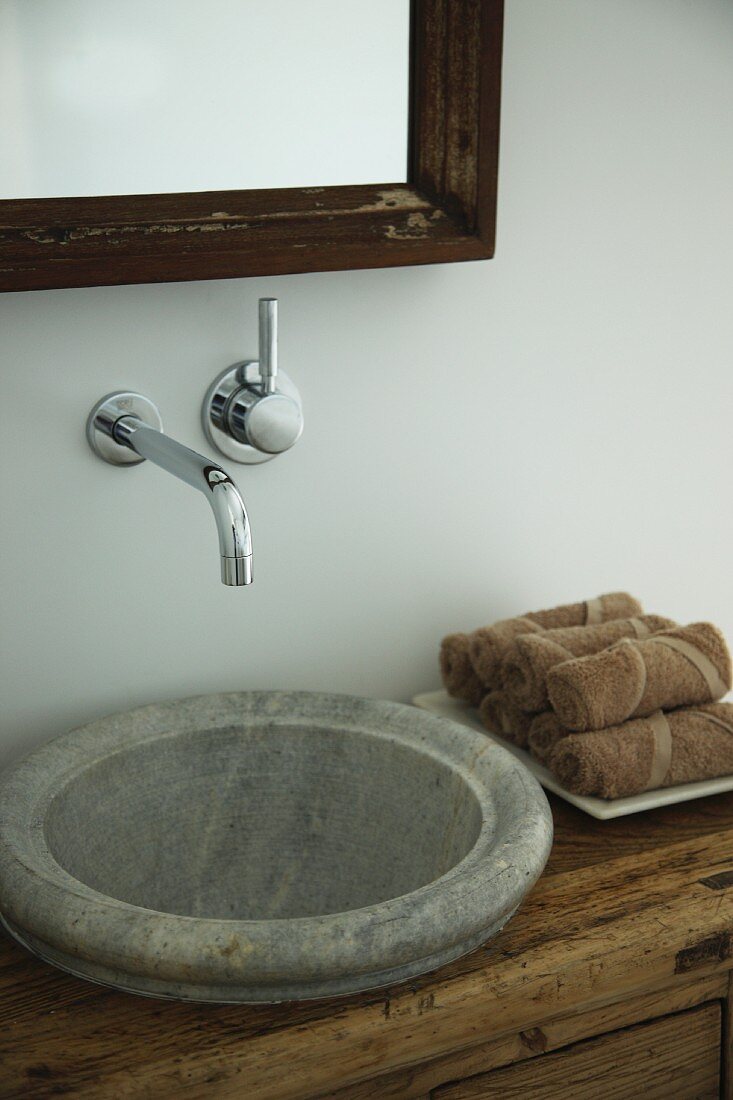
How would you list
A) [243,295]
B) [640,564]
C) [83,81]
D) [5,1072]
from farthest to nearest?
[640,564] → [243,295] → [83,81] → [5,1072]

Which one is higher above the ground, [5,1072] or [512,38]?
[512,38]

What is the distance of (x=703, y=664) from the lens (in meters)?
1.03

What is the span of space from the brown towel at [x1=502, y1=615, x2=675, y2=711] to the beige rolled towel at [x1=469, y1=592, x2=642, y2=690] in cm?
2

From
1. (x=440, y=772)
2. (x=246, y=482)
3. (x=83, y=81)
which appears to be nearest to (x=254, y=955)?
(x=440, y=772)

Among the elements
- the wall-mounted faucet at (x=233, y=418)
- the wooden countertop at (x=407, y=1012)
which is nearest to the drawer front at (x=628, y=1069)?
the wooden countertop at (x=407, y=1012)

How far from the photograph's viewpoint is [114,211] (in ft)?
2.97

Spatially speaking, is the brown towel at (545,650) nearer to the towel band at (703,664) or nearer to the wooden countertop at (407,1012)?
the towel band at (703,664)

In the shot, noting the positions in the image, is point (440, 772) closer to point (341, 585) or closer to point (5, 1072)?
point (341, 585)

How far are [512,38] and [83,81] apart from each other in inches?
17.4

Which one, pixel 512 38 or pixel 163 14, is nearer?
pixel 163 14

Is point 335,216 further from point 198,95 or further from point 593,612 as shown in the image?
point 593,612

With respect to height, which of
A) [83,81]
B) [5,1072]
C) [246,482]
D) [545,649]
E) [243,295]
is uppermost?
[83,81]

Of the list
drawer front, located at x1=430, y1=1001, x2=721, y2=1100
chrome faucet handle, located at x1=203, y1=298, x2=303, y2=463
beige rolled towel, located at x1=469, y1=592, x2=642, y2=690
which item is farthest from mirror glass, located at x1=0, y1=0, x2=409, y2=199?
drawer front, located at x1=430, y1=1001, x2=721, y2=1100

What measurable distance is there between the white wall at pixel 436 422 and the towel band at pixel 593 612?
103 mm
